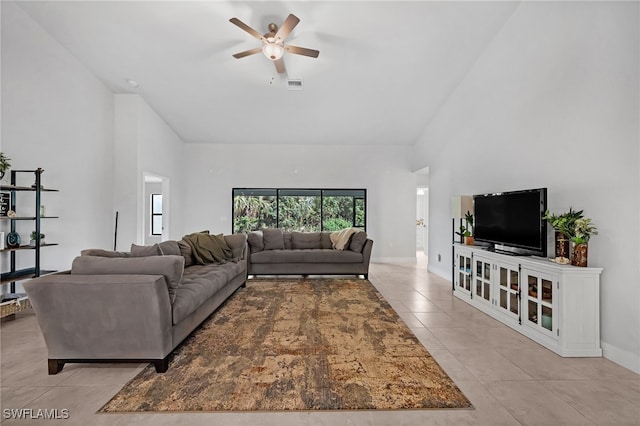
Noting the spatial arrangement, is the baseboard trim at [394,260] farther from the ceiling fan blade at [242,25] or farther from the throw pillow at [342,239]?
the ceiling fan blade at [242,25]

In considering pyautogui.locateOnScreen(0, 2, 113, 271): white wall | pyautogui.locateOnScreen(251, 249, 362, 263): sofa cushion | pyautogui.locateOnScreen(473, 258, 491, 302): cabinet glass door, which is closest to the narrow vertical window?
pyautogui.locateOnScreen(0, 2, 113, 271): white wall

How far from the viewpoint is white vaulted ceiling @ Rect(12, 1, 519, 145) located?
3.97 metres

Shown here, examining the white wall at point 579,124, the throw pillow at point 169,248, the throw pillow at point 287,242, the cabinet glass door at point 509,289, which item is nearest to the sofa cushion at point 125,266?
the throw pillow at point 169,248

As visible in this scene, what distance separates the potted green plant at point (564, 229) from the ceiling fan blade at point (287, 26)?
10.5 ft

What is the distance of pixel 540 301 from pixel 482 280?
3.35 ft

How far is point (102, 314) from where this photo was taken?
7.71 feet

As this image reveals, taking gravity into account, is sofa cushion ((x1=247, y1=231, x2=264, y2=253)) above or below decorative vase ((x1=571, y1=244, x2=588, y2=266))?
below

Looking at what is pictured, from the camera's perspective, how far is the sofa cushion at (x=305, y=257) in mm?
5840

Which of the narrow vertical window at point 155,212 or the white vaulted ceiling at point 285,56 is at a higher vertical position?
the white vaulted ceiling at point 285,56

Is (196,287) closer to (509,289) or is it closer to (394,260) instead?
(509,289)

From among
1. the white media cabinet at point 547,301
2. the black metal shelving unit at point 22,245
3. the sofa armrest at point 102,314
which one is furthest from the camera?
the black metal shelving unit at point 22,245

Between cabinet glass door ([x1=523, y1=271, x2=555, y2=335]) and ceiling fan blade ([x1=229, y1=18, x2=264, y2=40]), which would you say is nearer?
cabinet glass door ([x1=523, y1=271, x2=555, y2=335])

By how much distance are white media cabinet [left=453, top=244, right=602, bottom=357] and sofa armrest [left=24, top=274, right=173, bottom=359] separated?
10.7 feet

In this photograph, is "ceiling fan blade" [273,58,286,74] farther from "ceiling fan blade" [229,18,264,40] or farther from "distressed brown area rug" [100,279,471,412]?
"distressed brown area rug" [100,279,471,412]
